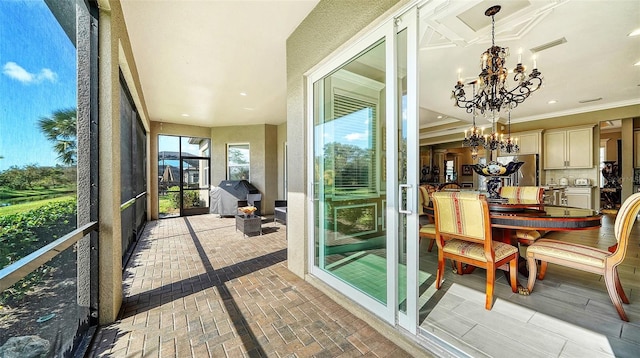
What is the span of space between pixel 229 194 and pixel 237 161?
1.40m

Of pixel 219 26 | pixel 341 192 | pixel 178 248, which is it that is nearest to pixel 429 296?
pixel 341 192

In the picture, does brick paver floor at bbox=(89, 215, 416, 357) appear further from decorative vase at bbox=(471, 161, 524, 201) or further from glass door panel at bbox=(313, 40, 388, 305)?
decorative vase at bbox=(471, 161, 524, 201)

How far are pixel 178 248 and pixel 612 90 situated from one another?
352 inches

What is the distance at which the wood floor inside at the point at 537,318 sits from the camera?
161 centimetres

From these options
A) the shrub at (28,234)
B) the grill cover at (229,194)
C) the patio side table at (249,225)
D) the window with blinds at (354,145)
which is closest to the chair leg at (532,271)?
the window with blinds at (354,145)

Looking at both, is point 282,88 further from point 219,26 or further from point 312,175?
point 312,175

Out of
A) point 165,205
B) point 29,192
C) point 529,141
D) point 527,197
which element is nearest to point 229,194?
point 165,205

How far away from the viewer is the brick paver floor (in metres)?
1.67

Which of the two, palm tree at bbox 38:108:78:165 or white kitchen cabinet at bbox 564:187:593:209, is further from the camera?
white kitchen cabinet at bbox 564:187:593:209

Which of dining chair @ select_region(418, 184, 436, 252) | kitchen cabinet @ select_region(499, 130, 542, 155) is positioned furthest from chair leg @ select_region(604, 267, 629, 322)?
kitchen cabinet @ select_region(499, 130, 542, 155)

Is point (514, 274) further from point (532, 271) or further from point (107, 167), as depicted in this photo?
point (107, 167)

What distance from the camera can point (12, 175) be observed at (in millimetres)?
1076

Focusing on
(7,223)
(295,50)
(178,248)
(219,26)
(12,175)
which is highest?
(219,26)

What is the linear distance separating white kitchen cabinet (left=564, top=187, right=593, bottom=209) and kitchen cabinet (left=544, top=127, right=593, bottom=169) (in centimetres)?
60
